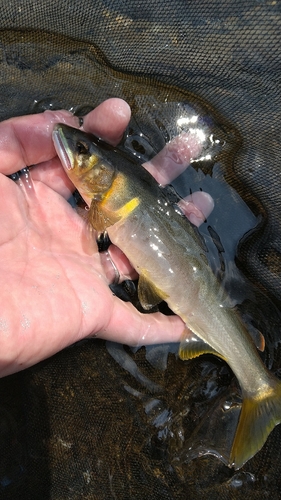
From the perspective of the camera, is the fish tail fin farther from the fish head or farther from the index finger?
the index finger

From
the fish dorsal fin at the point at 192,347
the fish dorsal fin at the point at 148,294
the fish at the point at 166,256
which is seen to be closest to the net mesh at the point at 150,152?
the fish dorsal fin at the point at 192,347

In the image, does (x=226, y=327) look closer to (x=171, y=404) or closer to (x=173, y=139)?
(x=171, y=404)

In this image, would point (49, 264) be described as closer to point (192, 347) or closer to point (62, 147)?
point (62, 147)

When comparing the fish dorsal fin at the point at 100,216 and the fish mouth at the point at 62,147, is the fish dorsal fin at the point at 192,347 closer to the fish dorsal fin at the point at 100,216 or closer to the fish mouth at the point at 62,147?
the fish dorsal fin at the point at 100,216

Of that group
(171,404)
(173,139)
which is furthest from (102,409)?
(173,139)

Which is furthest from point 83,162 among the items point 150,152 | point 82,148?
point 150,152

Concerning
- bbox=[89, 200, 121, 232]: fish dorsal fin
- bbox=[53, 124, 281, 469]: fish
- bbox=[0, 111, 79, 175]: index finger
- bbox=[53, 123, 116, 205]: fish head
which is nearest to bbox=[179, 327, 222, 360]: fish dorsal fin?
bbox=[53, 124, 281, 469]: fish

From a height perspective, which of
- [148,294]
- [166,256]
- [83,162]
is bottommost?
[148,294]
